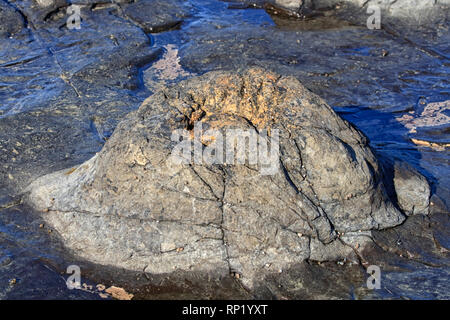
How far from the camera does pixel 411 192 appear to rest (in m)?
4.47

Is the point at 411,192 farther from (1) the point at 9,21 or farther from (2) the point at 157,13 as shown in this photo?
(1) the point at 9,21

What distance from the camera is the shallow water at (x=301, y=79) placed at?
3.93 metres

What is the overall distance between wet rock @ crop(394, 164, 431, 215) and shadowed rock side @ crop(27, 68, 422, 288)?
23 centimetres

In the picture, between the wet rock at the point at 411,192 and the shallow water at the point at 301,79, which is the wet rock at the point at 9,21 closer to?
the shallow water at the point at 301,79

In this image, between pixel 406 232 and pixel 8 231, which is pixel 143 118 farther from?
pixel 406 232

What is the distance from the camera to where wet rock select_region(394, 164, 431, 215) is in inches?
174

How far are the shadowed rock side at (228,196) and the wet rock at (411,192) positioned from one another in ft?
0.75

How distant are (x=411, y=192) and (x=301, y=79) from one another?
9.82 ft

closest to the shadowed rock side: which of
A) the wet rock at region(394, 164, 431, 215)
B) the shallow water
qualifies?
the wet rock at region(394, 164, 431, 215)

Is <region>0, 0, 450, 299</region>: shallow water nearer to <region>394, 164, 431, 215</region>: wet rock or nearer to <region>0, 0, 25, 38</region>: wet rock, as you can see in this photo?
<region>394, 164, 431, 215</region>: wet rock

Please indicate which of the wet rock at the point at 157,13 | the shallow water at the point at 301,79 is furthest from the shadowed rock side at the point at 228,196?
the wet rock at the point at 157,13

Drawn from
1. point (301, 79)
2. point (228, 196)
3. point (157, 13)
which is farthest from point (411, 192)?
point (157, 13)

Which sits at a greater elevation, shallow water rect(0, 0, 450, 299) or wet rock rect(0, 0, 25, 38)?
wet rock rect(0, 0, 25, 38)
